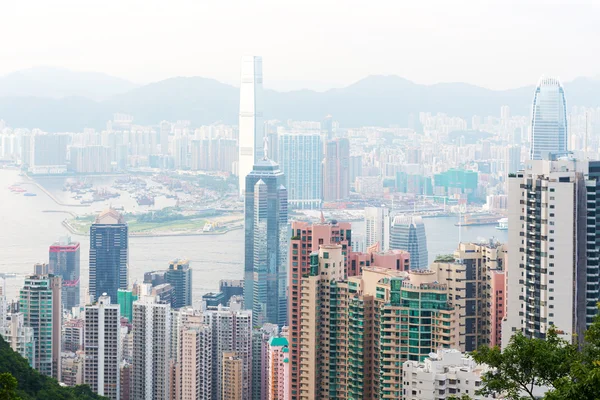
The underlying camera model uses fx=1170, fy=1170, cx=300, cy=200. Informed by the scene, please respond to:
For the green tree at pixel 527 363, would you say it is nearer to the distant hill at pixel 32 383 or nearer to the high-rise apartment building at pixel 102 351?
the distant hill at pixel 32 383

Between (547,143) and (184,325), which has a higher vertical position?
(547,143)

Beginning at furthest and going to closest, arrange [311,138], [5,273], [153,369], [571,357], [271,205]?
[311,138]
[271,205]
[5,273]
[153,369]
[571,357]

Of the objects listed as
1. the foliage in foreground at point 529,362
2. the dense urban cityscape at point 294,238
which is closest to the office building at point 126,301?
the dense urban cityscape at point 294,238

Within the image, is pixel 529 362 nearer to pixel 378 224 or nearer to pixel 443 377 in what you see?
pixel 443 377

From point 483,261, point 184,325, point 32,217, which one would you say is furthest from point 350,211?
point 483,261

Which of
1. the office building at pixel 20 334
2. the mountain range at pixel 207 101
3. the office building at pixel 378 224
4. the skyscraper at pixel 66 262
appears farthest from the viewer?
the mountain range at pixel 207 101

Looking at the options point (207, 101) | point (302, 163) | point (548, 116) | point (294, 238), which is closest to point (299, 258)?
point (294, 238)

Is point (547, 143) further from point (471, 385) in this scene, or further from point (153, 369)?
point (471, 385)
